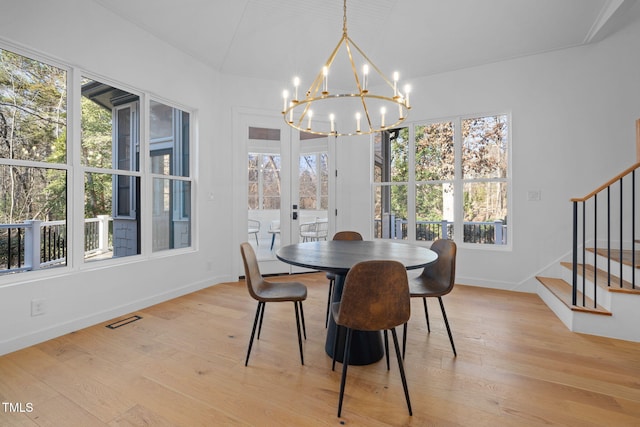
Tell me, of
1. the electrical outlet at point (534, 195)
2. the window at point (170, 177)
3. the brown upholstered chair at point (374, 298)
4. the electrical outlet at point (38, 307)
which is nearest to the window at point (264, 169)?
the window at point (170, 177)

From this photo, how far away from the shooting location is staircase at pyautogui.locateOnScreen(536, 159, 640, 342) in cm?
247

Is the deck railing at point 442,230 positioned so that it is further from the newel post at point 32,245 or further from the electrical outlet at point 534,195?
the newel post at point 32,245

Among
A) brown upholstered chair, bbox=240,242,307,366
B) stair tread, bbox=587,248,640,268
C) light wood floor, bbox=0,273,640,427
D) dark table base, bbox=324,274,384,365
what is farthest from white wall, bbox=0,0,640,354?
dark table base, bbox=324,274,384,365

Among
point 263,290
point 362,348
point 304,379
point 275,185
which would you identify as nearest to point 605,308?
point 362,348

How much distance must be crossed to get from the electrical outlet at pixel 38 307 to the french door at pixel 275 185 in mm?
2352

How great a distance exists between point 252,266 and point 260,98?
309 cm

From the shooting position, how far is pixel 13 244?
2.37m

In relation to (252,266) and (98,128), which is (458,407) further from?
(98,128)

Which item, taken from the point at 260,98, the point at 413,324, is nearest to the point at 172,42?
the point at 260,98

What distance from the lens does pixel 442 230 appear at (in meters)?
4.43

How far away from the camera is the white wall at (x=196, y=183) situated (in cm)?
231

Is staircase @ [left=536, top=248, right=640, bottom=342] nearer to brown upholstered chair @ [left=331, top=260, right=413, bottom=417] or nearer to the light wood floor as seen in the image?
the light wood floor

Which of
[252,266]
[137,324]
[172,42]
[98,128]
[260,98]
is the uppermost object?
[172,42]

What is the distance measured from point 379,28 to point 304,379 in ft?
12.1
